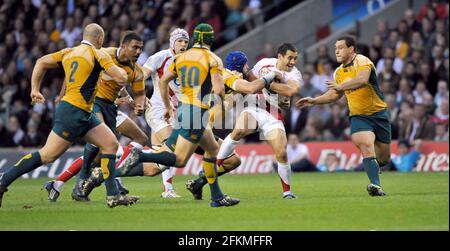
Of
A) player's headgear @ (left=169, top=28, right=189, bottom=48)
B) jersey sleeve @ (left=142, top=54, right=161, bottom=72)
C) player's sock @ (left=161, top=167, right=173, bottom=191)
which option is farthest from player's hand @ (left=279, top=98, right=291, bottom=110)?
jersey sleeve @ (left=142, top=54, right=161, bottom=72)

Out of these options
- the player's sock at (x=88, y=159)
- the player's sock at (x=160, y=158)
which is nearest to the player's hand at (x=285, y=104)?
the player's sock at (x=88, y=159)

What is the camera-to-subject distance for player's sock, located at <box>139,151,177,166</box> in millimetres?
13367

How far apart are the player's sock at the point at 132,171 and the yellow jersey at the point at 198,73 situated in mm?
1214

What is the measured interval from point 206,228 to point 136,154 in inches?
85.9

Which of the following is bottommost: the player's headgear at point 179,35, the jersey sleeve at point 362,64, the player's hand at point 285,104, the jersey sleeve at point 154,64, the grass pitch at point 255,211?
the grass pitch at point 255,211

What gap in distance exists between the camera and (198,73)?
13469 mm

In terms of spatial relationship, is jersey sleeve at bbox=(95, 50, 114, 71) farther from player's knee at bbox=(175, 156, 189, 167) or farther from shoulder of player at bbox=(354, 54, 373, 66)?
shoulder of player at bbox=(354, 54, 373, 66)

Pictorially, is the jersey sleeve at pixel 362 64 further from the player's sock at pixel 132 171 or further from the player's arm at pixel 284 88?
the player's sock at pixel 132 171

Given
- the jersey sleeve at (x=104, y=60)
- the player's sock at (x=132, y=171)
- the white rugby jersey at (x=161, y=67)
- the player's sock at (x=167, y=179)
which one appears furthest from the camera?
the white rugby jersey at (x=161, y=67)

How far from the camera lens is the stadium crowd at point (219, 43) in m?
24.5

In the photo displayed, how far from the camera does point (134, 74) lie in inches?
588

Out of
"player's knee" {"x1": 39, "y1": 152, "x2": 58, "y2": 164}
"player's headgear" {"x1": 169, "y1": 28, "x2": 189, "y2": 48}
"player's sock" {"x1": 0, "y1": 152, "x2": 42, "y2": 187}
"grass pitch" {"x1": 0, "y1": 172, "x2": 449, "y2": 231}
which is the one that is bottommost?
"grass pitch" {"x1": 0, "y1": 172, "x2": 449, "y2": 231}

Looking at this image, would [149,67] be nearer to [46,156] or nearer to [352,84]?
[352,84]

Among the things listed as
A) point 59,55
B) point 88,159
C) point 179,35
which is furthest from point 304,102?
point 59,55
